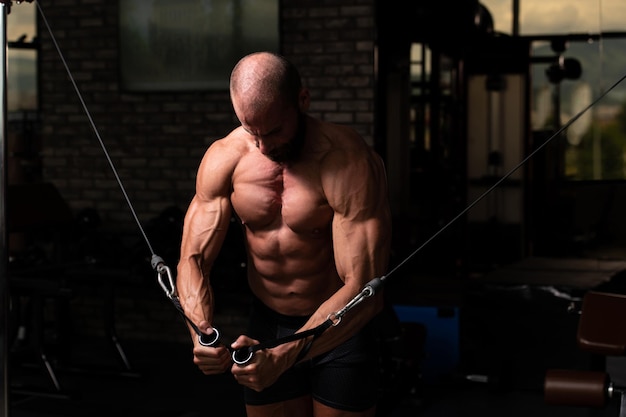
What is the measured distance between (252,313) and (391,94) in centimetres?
305

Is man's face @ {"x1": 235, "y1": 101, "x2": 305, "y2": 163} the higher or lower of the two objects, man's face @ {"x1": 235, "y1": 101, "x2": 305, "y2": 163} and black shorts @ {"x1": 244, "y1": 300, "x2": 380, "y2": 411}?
the higher

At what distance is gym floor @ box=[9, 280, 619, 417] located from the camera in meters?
4.42

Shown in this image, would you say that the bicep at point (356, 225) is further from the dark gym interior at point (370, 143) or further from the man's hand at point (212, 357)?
the dark gym interior at point (370, 143)

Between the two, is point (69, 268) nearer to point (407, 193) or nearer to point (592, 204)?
point (407, 193)

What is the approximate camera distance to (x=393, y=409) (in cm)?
435

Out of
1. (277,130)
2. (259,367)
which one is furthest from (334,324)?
(277,130)

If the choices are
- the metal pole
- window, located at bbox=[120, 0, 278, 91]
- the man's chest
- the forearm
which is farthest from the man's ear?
window, located at bbox=[120, 0, 278, 91]

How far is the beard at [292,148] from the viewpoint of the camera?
2.35m

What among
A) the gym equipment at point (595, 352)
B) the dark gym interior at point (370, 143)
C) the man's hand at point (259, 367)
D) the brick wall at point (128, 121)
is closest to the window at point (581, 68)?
the dark gym interior at point (370, 143)

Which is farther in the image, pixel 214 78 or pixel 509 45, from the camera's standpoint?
pixel 509 45

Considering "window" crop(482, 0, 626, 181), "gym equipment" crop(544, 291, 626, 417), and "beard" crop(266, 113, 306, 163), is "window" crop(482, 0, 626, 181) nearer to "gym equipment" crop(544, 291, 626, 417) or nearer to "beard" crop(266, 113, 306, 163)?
"gym equipment" crop(544, 291, 626, 417)

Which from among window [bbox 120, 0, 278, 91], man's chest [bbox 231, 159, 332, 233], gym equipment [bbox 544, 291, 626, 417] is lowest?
gym equipment [bbox 544, 291, 626, 417]

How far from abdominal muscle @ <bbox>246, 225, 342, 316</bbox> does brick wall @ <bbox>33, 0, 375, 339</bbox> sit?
9.56 feet

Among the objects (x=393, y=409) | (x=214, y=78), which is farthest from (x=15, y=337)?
(x=393, y=409)
